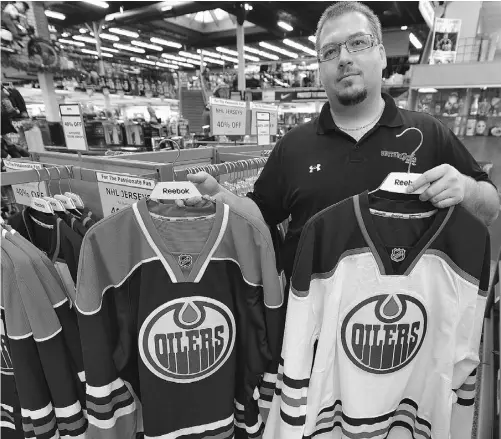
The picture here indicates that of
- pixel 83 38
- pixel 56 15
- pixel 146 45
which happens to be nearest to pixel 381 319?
pixel 56 15

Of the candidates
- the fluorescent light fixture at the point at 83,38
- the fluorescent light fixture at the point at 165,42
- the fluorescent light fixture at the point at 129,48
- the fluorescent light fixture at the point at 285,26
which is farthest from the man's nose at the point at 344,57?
the fluorescent light fixture at the point at 129,48

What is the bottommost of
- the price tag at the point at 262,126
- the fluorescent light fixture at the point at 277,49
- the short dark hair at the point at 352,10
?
the price tag at the point at 262,126

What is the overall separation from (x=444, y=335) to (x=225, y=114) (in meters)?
2.24

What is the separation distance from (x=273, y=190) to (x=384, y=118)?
20.3 inches

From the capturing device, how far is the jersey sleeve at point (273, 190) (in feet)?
4.58

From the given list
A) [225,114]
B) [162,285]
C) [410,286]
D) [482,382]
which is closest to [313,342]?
[410,286]

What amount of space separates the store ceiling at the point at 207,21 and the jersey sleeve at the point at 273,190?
9.39 metres

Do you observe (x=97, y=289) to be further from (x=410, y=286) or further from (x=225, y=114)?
(x=225, y=114)

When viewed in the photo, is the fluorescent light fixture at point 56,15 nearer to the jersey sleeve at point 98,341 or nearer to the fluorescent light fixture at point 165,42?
the fluorescent light fixture at point 165,42

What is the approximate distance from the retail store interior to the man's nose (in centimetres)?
14

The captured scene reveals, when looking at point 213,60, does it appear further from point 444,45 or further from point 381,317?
point 381,317

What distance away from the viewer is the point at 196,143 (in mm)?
3508

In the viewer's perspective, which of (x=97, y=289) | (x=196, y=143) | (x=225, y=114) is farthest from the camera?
(x=196, y=143)

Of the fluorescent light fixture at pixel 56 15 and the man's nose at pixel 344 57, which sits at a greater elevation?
the fluorescent light fixture at pixel 56 15
